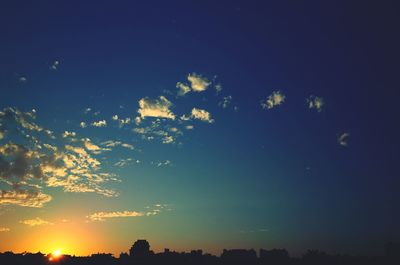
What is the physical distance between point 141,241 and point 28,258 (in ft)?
211

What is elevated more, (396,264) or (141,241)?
(141,241)

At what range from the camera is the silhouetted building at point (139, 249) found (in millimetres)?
192875

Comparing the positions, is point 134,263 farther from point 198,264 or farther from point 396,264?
point 396,264

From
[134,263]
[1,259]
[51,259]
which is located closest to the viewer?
[1,259]

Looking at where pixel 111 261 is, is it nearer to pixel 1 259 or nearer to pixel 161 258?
pixel 161 258

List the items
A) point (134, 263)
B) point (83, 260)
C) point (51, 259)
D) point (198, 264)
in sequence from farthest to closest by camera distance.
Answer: point (198, 264) → point (134, 263) → point (83, 260) → point (51, 259)

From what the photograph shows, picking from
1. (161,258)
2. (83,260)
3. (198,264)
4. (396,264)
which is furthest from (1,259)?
(396,264)

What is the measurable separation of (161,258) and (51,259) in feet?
198

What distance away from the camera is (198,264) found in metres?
199

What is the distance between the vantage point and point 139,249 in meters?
196

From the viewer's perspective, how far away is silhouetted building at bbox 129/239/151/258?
193 meters

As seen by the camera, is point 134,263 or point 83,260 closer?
point 83,260

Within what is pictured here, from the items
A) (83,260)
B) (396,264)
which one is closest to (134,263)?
(83,260)

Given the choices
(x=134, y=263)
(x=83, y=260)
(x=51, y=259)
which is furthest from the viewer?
(x=134, y=263)
